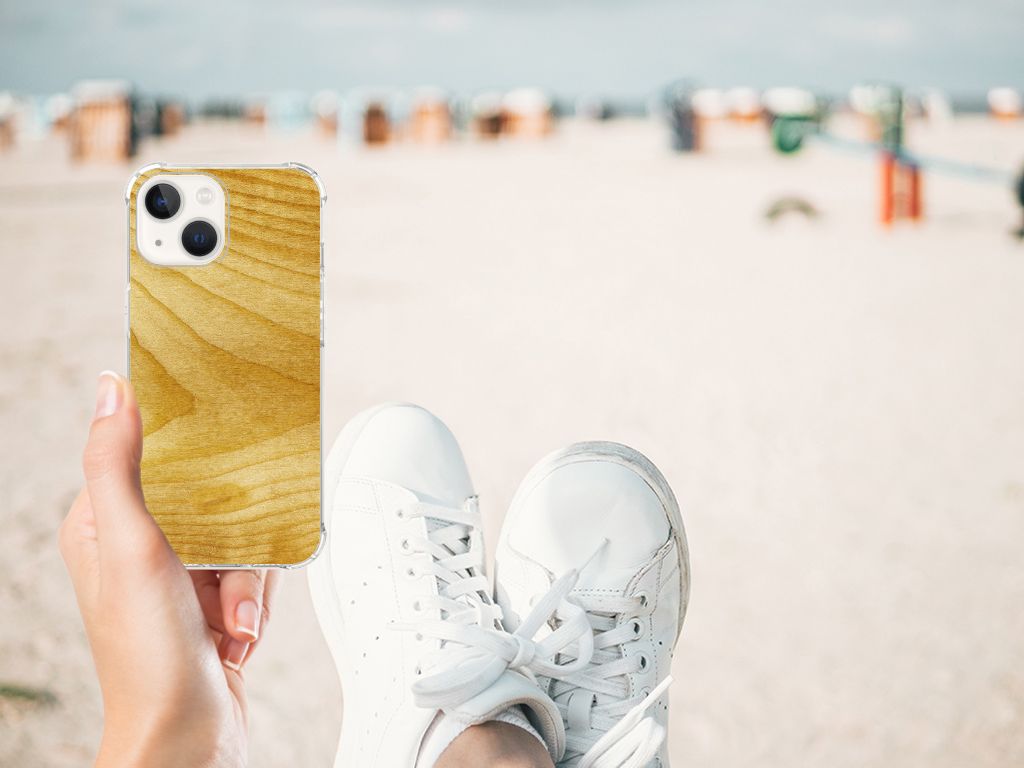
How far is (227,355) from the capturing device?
1.28 meters

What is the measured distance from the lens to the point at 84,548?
3.92 feet

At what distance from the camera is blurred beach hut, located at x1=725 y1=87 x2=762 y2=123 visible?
29609mm

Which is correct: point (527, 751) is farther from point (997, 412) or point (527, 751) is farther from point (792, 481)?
point (997, 412)

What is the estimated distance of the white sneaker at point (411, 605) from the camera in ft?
4.80

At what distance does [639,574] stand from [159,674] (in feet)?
3.23

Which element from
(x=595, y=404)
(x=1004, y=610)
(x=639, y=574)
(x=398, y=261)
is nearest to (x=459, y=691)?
(x=639, y=574)

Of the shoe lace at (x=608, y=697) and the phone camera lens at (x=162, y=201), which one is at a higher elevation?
the phone camera lens at (x=162, y=201)

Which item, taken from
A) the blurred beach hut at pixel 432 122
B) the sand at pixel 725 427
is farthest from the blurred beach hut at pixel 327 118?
the sand at pixel 725 427

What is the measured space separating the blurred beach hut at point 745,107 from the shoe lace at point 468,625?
2965 cm

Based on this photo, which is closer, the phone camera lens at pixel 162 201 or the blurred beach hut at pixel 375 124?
the phone camera lens at pixel 162 201

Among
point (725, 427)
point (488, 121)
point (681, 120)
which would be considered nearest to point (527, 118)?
point (488, 121)

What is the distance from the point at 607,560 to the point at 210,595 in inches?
33.4

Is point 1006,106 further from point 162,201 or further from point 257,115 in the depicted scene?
point 162,201

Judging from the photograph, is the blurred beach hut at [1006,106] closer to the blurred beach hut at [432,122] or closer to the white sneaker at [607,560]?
the blurred beach hut at [432,122]
